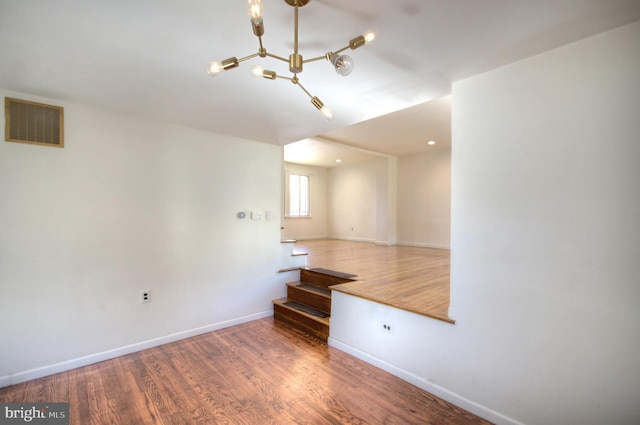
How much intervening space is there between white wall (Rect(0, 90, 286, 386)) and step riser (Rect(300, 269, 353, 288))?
69cm

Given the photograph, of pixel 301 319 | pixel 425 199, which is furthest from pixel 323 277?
pixel 425 199

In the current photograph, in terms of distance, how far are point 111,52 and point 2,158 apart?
4.67ft

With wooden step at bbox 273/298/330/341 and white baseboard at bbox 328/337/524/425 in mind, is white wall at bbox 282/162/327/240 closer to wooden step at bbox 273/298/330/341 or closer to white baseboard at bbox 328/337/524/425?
wooden step at bbox 273/298/330/341

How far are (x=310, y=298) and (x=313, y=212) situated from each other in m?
5.59

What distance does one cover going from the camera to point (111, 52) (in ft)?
5.47

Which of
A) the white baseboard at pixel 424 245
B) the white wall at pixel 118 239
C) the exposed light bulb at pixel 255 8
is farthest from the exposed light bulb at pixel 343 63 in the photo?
the white baseboard at pixel 424 245

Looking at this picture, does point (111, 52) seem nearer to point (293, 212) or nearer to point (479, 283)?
point (479, 283)

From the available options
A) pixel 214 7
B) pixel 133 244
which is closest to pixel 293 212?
pixel 133 244

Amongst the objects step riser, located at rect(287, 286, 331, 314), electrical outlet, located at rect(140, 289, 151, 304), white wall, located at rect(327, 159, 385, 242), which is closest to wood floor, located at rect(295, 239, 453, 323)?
step riser, located at rect(287, 286, 331, 314)

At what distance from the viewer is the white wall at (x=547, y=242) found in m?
1.44

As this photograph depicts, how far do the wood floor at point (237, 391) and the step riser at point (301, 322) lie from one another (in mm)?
253

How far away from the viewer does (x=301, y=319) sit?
334 cm

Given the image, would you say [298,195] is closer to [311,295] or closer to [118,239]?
[311,295]

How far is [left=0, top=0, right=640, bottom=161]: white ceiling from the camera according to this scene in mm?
1323
